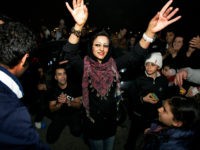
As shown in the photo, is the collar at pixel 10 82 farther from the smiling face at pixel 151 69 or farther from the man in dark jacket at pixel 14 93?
the smiling face at pixel 151 69

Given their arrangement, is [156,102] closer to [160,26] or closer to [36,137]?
[160,26]

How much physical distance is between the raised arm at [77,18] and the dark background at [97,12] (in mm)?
11012

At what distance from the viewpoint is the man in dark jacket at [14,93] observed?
3.88ft

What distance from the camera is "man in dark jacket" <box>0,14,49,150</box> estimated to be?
1.18m

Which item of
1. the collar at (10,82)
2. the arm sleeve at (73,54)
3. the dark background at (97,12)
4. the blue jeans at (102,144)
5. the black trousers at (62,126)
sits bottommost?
the black trousers at (62,126)

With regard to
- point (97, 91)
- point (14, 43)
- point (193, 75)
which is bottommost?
point (97, 91)

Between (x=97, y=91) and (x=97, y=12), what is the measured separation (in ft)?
50.5

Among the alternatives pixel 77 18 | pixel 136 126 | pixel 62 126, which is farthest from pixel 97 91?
pixel 62 126

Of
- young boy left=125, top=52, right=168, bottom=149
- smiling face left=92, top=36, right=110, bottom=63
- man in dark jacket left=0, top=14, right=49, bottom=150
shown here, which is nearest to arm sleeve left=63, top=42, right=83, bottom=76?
smiling face left=92, top=36, right=110, bottom=63

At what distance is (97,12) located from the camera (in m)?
17.2

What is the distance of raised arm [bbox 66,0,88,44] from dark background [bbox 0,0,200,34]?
11.0 metres

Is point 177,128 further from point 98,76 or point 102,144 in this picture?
point 102,144

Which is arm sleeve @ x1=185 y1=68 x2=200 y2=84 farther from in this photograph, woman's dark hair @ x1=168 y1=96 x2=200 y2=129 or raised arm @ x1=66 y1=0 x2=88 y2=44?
raised arm @ x1=66 y1=0 x2=88 y2=44

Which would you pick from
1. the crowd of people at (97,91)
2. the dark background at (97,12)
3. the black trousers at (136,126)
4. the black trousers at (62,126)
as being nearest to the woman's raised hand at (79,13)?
the crowd of people at (97,91)
